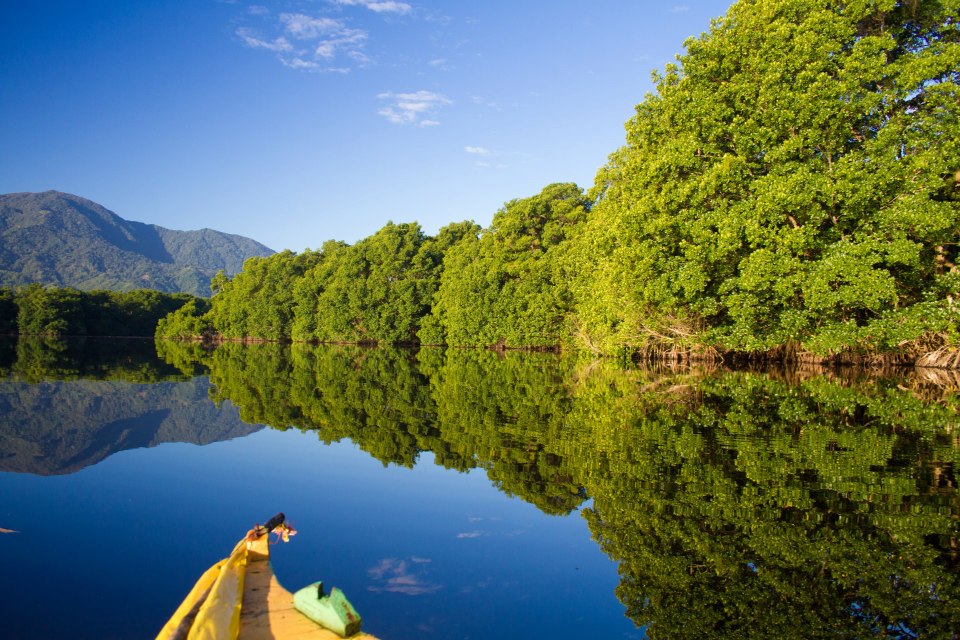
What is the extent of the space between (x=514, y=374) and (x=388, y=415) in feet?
45.5

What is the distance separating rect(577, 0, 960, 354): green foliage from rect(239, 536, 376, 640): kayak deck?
2301 centimetres

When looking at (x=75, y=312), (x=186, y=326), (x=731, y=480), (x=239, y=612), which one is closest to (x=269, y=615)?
(x=239, y=612)

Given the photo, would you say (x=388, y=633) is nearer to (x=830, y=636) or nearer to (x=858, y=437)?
(x=830, y=636)

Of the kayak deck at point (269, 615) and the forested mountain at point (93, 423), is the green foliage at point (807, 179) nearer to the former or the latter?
the forested mountain at point (93, 423)

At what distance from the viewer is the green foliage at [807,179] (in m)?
22.0

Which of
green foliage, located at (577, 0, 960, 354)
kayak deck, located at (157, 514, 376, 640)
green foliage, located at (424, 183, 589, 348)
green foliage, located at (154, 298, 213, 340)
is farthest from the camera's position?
green foliage, located at (154, 298, 213, 340)

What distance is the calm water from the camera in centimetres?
526

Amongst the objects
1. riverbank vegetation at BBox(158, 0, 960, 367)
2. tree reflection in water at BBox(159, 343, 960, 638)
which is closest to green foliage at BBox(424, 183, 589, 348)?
riverbank vegetation at BBox(158, 0, 960, 367)

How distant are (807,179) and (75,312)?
11313 centimetres

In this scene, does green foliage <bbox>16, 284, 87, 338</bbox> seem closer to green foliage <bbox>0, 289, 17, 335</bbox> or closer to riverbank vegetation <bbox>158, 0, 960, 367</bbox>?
green foliage <bbox>0, 289, 17, 335</bbox>

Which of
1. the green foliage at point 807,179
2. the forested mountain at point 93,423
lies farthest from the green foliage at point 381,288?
the forested mountain at point 93,423

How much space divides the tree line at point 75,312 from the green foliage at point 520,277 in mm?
73218

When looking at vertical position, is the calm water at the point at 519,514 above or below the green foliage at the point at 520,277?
below

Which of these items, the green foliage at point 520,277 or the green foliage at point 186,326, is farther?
the green foliage at point 186,326
